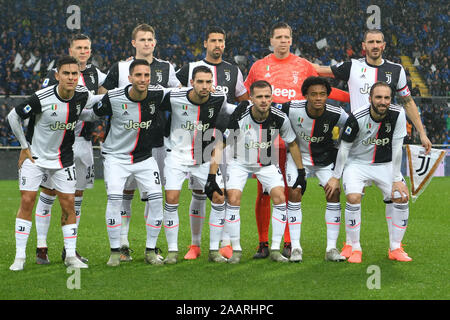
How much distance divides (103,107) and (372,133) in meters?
2.57

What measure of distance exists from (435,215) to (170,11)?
55.5ft

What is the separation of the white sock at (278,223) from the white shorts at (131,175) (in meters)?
1.13

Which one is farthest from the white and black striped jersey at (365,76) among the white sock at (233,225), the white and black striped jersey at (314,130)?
the white sock at (233,225)

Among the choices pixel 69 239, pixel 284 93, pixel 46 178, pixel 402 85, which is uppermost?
pixel 402 85

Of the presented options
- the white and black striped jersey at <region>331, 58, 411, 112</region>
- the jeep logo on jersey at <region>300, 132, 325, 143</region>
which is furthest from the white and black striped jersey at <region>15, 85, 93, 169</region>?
the white and black striped jersey at <region>331, 58, 411, 112</region>

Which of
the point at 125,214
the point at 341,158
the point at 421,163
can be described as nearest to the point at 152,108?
the point at 125,214

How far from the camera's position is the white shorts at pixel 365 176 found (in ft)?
20.6

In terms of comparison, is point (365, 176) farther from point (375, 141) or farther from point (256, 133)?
point (256, 133)

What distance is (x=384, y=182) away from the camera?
6363 millimetres

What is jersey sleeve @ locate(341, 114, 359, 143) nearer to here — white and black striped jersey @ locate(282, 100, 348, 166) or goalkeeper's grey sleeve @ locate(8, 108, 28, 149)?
white and black striped jersey @ locate(282, 100, 348, 166)

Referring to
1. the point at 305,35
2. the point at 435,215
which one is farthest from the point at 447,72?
the point at 435,215

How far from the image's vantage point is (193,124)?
20.6 ft

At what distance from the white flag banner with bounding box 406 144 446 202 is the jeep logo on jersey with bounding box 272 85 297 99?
1301 millimetres
